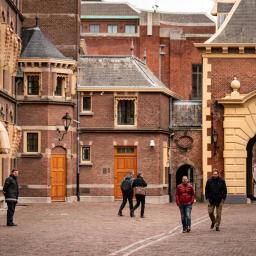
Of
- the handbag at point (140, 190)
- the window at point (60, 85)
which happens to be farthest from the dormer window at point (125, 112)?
the handbag at point (140, 190)

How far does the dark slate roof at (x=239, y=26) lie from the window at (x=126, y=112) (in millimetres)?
5640

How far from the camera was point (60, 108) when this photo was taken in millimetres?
54219

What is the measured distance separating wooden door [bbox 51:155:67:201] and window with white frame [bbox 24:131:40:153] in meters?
1.08

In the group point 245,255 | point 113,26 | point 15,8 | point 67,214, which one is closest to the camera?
point 245,255

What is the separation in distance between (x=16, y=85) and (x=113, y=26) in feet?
163

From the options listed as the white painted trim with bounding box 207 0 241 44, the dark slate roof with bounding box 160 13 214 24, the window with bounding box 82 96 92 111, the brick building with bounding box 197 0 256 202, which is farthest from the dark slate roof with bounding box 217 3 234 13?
the dark slate roof with bounding box 160 13 214 24

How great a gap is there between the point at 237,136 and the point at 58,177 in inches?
373

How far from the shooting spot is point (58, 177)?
54.1m

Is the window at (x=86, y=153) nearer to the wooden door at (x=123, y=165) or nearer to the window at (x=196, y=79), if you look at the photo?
the wooden door at (x=123, y=165)

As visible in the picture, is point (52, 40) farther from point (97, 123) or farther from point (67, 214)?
point (67, 214)

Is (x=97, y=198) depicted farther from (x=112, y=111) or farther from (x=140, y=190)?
(x=140, y=190)

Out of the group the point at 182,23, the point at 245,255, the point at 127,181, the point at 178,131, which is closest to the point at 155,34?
the point at 182,23

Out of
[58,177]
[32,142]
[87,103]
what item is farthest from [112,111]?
[32,142]

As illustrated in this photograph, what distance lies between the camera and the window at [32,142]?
53406mm
